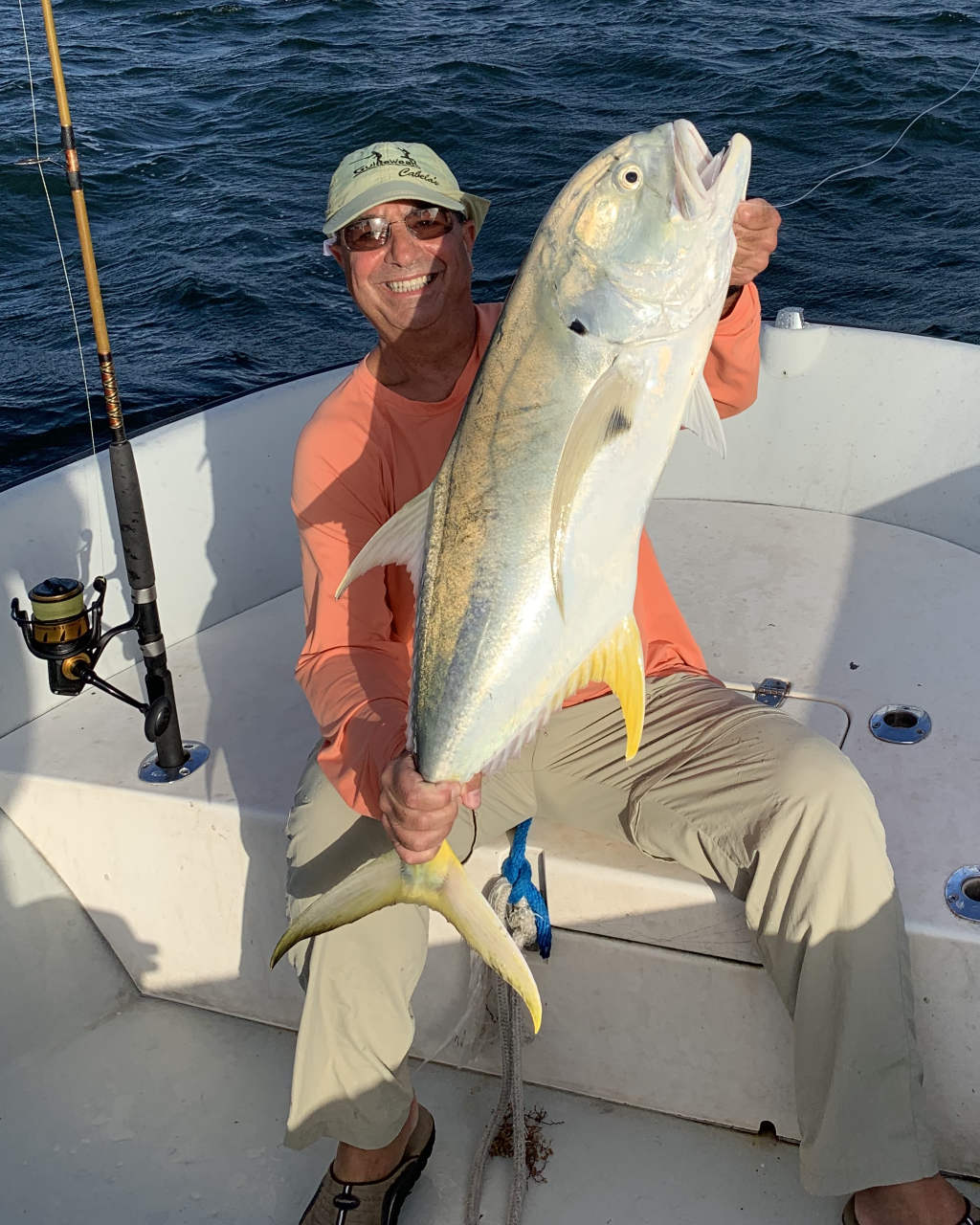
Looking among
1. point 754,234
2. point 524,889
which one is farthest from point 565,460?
point 524,889

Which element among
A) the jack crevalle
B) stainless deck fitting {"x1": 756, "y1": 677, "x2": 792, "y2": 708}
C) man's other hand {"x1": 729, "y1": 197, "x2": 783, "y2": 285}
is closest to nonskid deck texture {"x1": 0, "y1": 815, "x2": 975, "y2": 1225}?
the jack crevalle

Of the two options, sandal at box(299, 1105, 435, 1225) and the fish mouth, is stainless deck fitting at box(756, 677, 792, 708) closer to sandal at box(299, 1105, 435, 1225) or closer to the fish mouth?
sandal at box(299, 1105, 435, 1225)

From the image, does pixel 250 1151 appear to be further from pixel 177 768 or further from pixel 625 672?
pixel 625 672

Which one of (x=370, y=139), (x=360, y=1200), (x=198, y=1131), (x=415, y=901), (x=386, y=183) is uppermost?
(x=386, y=183)

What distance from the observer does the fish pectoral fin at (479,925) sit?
6.06 ft

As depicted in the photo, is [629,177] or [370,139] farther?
[370,139]

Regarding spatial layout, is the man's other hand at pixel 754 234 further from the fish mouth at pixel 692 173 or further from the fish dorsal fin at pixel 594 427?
the fish dorsal fin at pixel 594 427

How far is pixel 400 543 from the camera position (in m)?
1.85

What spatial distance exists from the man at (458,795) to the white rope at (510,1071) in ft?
0.39

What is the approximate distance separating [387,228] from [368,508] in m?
0.54

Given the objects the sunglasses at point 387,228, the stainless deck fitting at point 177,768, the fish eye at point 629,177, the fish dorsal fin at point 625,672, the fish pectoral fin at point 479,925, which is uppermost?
the fish eye at point 629,177

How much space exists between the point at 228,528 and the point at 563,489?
203cm

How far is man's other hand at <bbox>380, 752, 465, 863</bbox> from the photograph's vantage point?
181 cm

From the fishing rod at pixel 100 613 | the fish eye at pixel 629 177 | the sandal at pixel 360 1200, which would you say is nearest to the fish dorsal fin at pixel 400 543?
the fish eye at pixel 629 177
